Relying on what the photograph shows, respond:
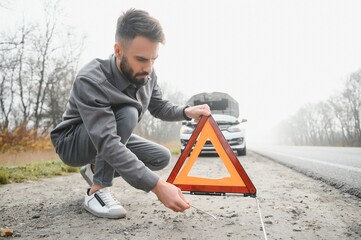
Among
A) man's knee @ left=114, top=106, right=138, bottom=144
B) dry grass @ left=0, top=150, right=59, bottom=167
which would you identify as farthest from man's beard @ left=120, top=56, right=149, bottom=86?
dry grass @ left=0, top=150, right=59, bottom=167

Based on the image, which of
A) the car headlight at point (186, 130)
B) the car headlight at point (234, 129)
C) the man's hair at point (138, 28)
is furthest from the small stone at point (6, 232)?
the car headlight at point (234, 129)

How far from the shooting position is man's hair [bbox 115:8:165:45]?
166 centimetres

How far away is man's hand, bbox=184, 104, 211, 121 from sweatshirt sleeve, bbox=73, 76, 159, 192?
72cm

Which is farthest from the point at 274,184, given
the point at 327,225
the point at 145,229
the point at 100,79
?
the point at 100,79

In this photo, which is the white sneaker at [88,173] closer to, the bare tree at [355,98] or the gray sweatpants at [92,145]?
the gray sweatpants at [92,145]

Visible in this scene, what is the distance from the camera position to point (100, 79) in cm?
179

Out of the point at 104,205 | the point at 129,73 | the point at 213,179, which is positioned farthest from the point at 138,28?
the point at 104,205

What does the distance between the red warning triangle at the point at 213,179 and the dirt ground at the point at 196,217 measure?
26cm

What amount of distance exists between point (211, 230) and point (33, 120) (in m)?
22.0

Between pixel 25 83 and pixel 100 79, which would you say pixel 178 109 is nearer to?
pixel 100 79

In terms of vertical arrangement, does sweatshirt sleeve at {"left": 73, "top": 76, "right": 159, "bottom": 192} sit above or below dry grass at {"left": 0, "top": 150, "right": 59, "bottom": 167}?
above

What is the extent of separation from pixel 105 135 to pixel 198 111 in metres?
0.85

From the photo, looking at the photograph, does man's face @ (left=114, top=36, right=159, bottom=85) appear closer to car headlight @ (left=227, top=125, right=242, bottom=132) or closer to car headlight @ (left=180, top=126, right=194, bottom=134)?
car headlight @ (left=180, top=126, right=194, bottom=134)

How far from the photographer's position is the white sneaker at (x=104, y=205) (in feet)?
6.74
